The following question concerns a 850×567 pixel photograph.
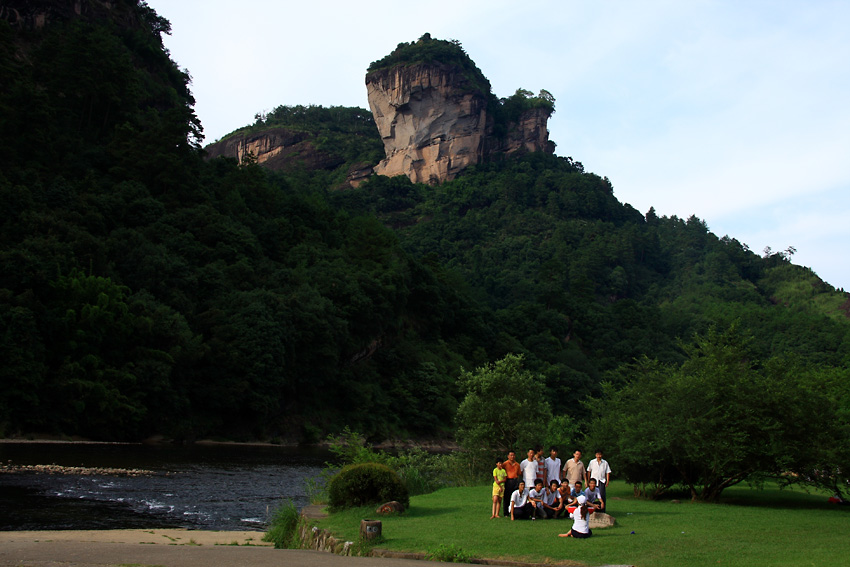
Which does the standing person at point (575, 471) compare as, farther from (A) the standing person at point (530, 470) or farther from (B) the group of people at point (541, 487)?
(A) the standing person at point (530, 470)

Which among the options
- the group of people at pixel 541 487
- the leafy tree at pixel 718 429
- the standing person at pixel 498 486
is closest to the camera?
the group of people at pixel 541 487

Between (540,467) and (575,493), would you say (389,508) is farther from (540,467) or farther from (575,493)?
(575,493)

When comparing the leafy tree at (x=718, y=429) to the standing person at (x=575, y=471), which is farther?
the leafy tree at (x=718, y=429)

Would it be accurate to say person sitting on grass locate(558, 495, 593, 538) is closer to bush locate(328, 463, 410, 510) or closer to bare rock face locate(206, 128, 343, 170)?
bush locate(328, 463, 410, 510)

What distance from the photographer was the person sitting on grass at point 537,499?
56.2 feet

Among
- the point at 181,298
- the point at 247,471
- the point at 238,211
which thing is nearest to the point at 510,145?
the point at 238,211

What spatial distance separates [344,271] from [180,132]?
21.4 m

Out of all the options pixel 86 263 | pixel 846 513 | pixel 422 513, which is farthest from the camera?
pixel 86 263

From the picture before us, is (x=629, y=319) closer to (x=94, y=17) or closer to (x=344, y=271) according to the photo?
(x=344, y=271)

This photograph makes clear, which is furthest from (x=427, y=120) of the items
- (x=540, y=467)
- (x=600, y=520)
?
(x=600, y=520)

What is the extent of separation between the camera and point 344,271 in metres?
75.6

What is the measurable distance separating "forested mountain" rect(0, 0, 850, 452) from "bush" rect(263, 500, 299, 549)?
1759cm

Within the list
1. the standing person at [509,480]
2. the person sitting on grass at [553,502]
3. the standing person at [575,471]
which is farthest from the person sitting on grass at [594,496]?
the standing person at [509,480]

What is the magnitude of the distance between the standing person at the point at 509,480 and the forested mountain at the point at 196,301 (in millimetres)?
13457
